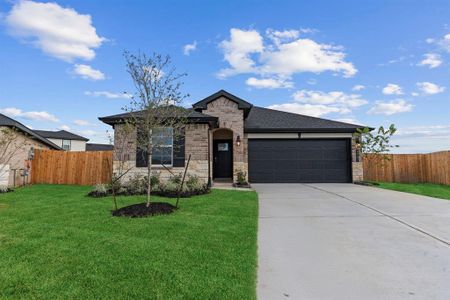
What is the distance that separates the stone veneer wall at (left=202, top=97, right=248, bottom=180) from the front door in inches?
55.5

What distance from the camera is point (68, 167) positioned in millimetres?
14336

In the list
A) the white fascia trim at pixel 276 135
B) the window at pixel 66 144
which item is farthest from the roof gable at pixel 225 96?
the window at pixel 66 144

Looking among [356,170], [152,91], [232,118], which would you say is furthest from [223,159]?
[152,91]

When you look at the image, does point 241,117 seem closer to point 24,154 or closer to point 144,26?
point 144,26

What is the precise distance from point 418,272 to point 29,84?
1603 cm

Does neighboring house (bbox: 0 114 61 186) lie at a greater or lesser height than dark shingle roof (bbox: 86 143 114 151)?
lesser

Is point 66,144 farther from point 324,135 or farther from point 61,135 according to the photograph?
point 324,135

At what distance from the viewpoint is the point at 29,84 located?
12727 millimetres

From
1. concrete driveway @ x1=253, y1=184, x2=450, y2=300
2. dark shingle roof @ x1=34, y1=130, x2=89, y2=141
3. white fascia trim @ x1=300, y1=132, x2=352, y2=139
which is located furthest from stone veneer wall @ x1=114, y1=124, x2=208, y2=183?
dark shingle roof @ x1=34, y1=130, x2=89, y2=141

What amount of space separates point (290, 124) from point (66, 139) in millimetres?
29676

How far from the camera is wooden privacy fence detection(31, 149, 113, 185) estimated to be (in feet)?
46.3

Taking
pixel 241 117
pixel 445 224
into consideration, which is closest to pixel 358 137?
pixel 241 117

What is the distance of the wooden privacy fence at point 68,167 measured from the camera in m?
14.1

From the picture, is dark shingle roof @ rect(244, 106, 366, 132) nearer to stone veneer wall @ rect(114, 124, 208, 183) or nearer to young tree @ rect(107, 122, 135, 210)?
stone veneer wall @ rect(114, 124, 208, 183)
